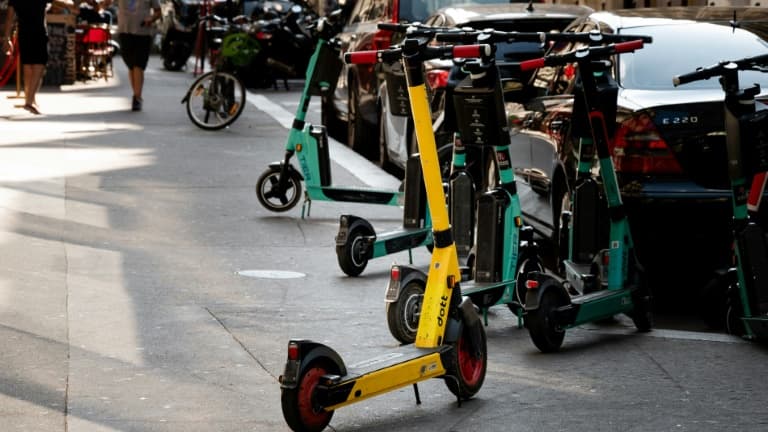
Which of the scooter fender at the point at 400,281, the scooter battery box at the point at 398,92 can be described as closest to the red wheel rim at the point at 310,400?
the scooter fender at the point at 400,281

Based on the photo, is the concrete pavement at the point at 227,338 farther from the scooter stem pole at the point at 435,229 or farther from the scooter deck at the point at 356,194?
the scooter stem pole at the point at 435,229

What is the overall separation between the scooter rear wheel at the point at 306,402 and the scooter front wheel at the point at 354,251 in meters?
3.82

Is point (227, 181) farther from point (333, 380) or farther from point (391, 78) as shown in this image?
point (333, 380)

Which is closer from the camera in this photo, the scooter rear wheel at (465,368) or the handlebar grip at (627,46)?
the scooter rear wheel at (465,368)

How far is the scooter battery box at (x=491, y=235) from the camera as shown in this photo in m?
7.95

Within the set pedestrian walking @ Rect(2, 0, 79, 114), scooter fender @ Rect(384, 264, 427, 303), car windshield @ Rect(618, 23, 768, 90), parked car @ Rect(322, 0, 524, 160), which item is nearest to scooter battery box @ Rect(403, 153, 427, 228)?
car windshield @ Rect(618, 23, 768, 90)

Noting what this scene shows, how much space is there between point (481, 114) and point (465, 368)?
172 cm

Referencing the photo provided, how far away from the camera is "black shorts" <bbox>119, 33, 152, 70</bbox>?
21.7 m

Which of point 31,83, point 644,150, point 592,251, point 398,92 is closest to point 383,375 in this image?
point 592,251

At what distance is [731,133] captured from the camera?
761cm

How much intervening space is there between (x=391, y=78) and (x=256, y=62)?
17.7m

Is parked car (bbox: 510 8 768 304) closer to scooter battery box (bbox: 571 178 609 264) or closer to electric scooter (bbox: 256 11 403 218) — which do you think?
scooter battery box (bbox: 571 178 609 264)

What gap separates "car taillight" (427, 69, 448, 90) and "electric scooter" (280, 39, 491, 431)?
5.49 metres

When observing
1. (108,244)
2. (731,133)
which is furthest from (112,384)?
(108,244)
